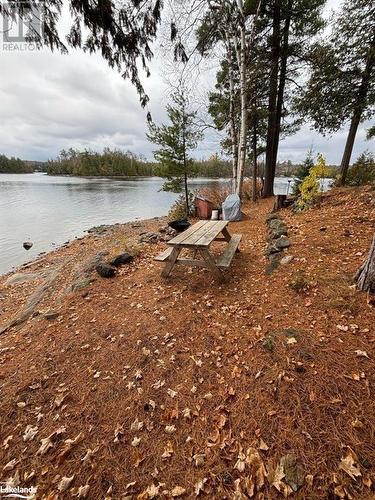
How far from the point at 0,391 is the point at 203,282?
2.71 m

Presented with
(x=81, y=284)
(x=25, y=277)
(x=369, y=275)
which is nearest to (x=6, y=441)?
(x=81, y=284)

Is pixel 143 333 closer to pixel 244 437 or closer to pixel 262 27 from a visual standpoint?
pixel 244 437

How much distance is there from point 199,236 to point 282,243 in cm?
159

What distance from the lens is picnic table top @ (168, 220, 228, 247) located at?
3.39 m

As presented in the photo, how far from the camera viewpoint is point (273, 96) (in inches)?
383

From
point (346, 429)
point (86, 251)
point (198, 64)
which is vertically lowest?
point (86, 251)

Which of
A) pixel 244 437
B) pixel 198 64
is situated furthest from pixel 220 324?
pixel 198 64

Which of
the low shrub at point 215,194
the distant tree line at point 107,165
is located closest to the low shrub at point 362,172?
→ the low shrub at point 215,194

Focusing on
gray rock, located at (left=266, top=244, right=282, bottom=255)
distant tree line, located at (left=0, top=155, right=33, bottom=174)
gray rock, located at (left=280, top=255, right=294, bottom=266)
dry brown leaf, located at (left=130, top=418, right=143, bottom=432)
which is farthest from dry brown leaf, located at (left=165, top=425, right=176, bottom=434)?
distant tree line, located at (left=0, top=155, right=33, bottom=174)

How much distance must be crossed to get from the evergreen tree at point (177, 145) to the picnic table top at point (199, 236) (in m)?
6.38

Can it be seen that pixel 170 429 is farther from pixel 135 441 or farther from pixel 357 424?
pixel 357 424

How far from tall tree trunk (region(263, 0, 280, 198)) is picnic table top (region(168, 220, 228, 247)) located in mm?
7867

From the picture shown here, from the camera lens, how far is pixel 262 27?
881cm

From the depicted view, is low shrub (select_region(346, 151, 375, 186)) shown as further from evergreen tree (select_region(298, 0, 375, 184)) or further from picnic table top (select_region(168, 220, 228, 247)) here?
picnic table top (select_region(168, 220, 228, 247))
